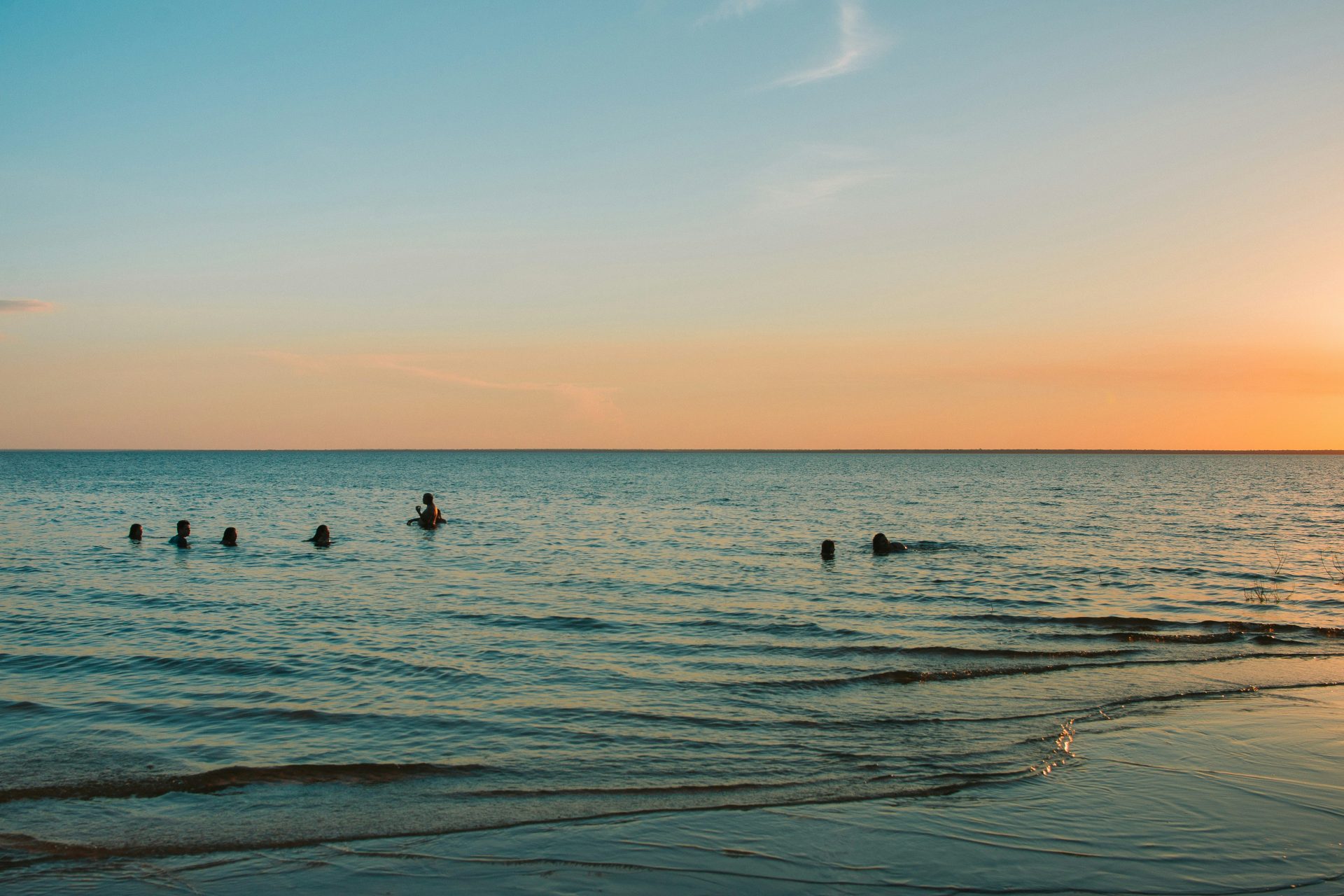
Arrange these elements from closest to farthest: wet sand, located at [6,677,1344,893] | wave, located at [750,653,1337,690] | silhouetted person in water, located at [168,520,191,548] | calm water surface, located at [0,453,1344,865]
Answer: wet sand, located at [6,677,1344,893] < calm water surface, located at [0,453,1344,865] < wave, located at [750,653,1337,690] < silhouetted person in water, located at [168,520,191,548]

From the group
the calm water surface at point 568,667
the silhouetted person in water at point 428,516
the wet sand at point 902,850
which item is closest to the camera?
the wet sand at point 902,850

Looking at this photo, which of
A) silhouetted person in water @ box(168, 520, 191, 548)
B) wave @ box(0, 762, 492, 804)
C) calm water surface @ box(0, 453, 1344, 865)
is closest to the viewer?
wave @ box(0, 762, 492, 804)

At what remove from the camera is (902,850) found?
7.40 metres

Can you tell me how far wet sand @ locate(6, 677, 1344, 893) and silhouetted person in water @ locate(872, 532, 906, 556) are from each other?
2243 centimetres

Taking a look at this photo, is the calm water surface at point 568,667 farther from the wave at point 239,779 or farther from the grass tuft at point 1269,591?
the grass tuft at point 1269,591

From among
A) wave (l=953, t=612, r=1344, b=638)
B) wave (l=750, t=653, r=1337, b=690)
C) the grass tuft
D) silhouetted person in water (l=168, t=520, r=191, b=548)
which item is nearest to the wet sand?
wave (l=750, t=653, r=1337, b=690)

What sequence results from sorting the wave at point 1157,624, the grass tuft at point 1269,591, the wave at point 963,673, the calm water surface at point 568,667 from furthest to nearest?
the grass tuft at point 1269,591 < the wave at point 1157,624 < the wave at point 963,673 < the calm water surface at point 568,667

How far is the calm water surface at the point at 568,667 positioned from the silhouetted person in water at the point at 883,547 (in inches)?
34.7

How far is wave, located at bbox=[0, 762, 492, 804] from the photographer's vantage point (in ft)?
29.5

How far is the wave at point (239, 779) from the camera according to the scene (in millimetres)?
9000

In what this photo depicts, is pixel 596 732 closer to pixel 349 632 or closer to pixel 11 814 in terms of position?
pixel 11 814

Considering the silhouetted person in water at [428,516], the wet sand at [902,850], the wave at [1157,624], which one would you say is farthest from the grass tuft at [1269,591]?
the silhouetted person in water at [428,516]

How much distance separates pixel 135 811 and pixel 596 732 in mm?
5007

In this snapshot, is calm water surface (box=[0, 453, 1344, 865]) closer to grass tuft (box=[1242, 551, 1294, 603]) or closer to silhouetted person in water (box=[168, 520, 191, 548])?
grass tuft (box=[1242, 551, 1294, 603])
